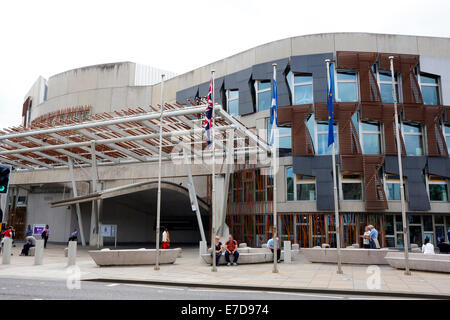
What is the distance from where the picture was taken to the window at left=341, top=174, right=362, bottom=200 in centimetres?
2691

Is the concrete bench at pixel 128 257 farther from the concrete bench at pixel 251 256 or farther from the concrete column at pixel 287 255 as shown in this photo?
the concrete column at pixel 287 255

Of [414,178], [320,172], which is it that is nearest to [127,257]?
[320,172]

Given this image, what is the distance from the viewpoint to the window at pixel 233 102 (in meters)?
32.1

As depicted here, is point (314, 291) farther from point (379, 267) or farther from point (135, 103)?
point (135, 103)

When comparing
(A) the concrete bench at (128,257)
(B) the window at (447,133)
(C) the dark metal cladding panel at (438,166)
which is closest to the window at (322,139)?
Result: (C) the dark metal cladding panel at (438,166)

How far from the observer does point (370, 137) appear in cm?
2780

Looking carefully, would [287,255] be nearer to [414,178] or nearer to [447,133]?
[414,178]

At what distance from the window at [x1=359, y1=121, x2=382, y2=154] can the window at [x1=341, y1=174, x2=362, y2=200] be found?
2006mm

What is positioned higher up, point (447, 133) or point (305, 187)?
point (447, 133)

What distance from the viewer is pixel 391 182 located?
27109 mm

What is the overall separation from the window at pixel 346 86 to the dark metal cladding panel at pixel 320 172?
15.1ft

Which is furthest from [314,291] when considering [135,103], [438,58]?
[135,103]

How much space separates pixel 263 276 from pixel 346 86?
1864 cm
